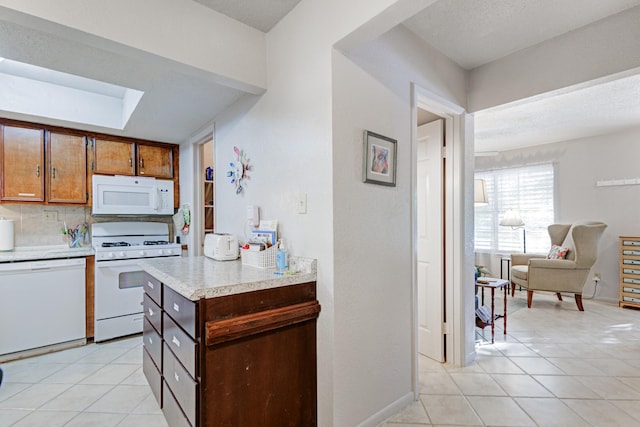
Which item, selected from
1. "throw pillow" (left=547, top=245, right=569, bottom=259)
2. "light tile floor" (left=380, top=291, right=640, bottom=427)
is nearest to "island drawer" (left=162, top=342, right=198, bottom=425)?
"light tile floor" (left=380, top=291, right=640, bottom=427)

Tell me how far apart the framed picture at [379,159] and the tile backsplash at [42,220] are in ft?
10.9

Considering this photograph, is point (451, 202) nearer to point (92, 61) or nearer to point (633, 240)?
point (92, 61)

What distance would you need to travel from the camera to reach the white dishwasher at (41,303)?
262 centimetres

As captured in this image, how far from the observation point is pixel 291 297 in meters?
1.60

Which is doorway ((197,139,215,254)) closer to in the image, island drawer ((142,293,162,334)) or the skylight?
the skylight

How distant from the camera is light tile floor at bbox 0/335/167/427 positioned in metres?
1.89

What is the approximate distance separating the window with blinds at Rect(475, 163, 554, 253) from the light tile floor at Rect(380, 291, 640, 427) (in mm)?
2036

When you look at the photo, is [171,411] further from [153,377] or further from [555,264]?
[555,264]

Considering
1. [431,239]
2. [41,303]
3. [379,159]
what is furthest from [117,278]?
[431,239]

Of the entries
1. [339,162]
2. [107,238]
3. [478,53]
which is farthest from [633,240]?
[107,238]

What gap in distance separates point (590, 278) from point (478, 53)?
438cm

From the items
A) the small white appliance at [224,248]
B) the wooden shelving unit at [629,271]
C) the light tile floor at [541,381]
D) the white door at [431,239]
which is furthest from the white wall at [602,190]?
the small white appliance at [224,248]

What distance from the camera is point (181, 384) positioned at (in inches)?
59.7

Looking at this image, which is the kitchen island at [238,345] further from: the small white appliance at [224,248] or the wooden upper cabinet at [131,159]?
the wooden upper cabinet at [131,159]
